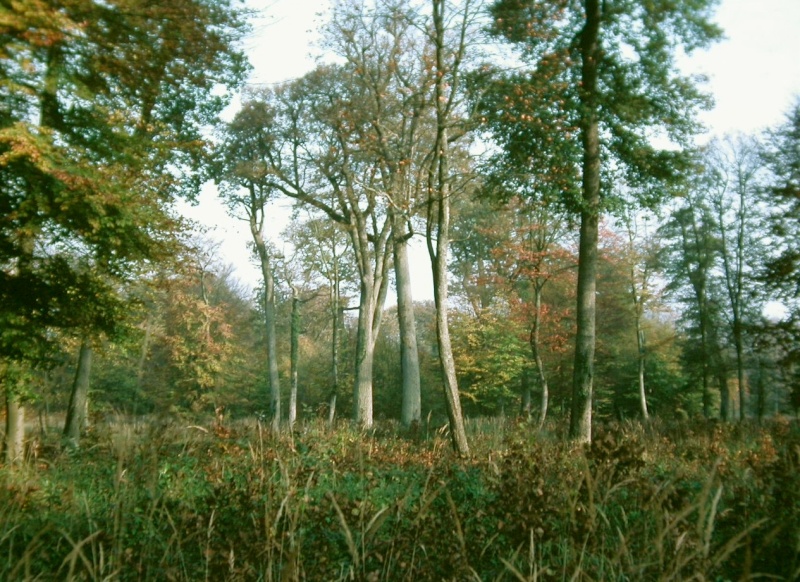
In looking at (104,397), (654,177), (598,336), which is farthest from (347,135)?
(104,397)

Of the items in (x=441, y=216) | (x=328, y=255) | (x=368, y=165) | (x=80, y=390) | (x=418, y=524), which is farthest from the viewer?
(x=328, y=255)

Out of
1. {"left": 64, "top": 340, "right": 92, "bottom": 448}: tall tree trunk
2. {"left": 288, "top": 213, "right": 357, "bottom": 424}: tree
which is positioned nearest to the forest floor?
{"left": 64, "top": 340, "right": 92, "bottom": 448}: tall tree trunk

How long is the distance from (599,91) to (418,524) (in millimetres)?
11537

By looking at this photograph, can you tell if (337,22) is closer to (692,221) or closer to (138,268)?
(138,268)

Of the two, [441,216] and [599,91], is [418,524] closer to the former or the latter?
[441,216]

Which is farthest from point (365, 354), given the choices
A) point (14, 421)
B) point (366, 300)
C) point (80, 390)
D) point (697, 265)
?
point (697, 265)

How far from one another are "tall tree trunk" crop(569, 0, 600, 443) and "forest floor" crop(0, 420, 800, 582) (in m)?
5.43

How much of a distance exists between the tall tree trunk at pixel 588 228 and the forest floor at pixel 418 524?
17.8 feet

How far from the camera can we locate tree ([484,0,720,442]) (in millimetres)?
12375

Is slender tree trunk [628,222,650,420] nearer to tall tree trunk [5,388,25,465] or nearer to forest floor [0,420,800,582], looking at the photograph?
forest floor [0,420,800,582]

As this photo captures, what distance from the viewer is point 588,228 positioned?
12969 mm

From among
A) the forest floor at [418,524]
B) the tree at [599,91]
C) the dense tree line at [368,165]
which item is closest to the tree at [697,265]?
the dense tree line at [368,165]

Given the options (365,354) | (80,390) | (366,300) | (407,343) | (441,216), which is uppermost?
(441,216)

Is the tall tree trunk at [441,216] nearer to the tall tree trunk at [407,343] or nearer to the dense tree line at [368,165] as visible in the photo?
the dense tree line at [368,165]
